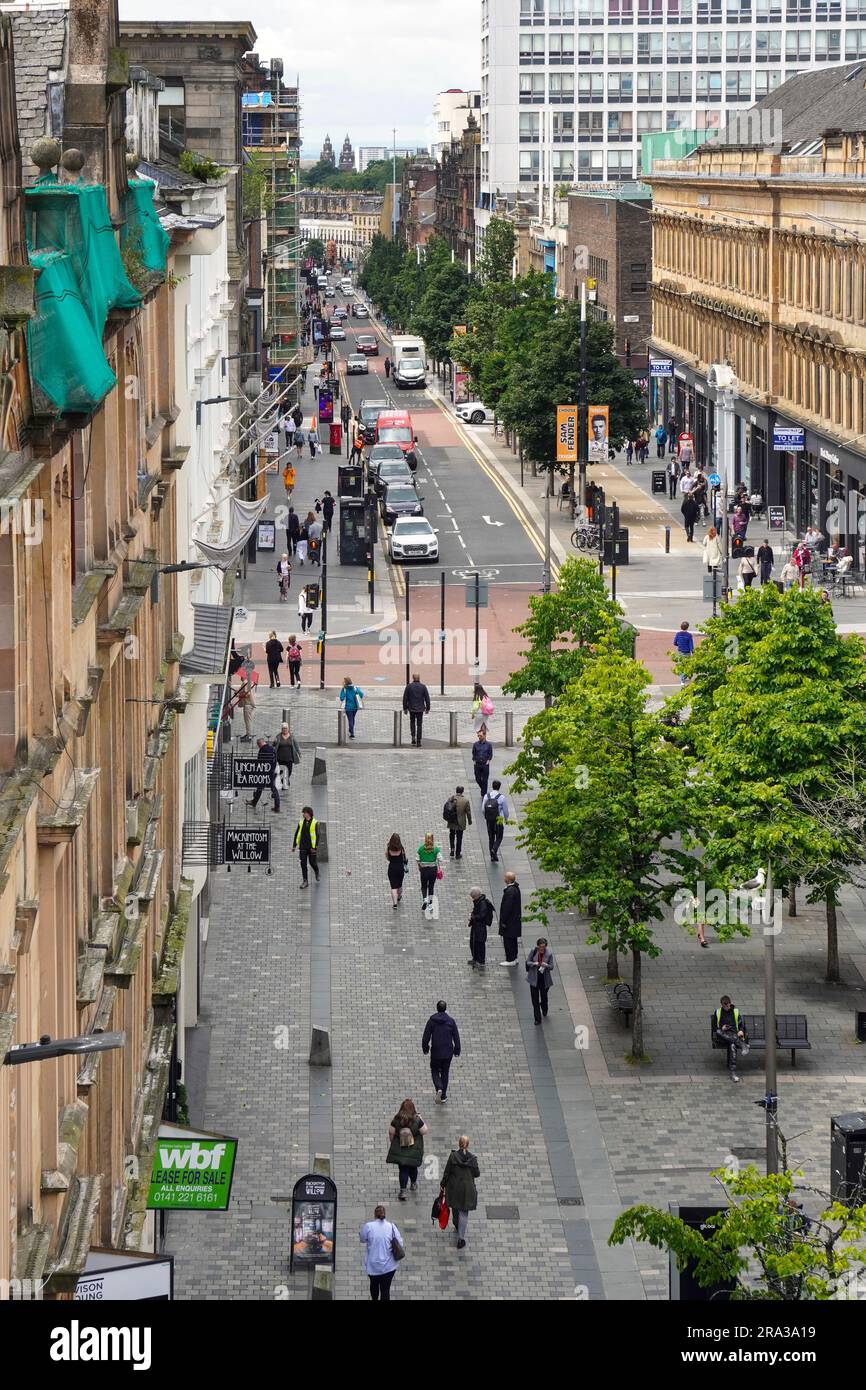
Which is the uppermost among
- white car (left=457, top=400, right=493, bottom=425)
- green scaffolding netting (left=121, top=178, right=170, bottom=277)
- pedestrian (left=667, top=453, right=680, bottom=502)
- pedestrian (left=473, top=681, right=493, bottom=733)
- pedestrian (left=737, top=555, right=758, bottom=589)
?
green scaffolding netting (left=121, top=178, right=170, bottom=277)

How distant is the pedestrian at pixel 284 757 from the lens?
41.8 meters

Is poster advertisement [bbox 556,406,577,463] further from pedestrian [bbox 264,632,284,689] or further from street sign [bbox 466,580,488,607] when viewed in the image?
pedestrian [bbox 264,632,284,689]

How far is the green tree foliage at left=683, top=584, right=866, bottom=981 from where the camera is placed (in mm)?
28875

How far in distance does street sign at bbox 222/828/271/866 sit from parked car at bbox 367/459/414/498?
46550 mm

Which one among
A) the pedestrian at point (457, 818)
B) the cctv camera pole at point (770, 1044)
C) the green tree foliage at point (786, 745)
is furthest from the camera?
the pedestrian at point (457, 818)

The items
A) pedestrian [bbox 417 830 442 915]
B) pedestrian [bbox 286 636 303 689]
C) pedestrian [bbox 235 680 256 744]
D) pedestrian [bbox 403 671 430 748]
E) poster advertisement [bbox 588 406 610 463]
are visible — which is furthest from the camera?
poster advertisement [bbox 588 406 610 463]

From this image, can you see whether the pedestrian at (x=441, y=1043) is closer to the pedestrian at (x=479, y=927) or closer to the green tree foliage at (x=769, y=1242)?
the pedestrian at (x=479, y=927)

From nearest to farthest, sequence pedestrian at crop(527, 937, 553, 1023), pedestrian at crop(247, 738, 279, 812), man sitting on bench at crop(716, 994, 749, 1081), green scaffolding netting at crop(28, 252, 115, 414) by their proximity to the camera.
Result: 1. green scaffolding netting at crop(28, 252, 115, 414)
2. man sitting on bench at crop(716, 994, 749, 1081)
3. pedestrian at crop(527, 937, 553, 1023)
4. pedestrian at crop(247, 738, 279, 812)

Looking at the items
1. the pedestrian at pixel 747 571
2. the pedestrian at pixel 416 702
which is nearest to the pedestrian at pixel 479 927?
the pedestrian at pixel 416 702

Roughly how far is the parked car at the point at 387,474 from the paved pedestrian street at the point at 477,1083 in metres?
42.9

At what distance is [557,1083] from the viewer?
28.3m

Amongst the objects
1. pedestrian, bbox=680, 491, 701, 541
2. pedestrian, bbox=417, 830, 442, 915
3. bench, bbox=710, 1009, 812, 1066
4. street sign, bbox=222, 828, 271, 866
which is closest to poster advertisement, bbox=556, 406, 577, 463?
pedestrian, bbox=680, 491, 701, 541

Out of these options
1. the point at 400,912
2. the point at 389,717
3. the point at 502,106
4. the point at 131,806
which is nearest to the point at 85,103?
the point at 131,806

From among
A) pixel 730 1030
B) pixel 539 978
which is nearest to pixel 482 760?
pixel 539 978
